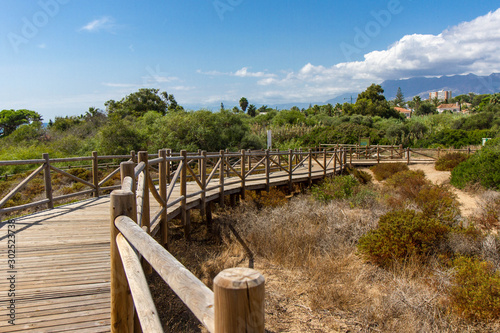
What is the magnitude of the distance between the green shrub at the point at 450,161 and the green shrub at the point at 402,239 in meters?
13.4

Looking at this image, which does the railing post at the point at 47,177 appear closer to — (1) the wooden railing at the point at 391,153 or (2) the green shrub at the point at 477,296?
(2) the green shrub at the point at 477,296

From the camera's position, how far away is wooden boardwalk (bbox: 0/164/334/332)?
2568 mm

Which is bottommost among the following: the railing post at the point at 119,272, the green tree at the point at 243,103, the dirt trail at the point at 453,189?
the dirt trail at the point at 453,189

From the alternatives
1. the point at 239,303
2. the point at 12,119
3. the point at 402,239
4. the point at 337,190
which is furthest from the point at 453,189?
the point at 12,119

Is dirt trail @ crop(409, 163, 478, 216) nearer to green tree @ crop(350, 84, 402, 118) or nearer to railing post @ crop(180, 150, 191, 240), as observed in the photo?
railing post @ crop(180, 150, 191, 240)

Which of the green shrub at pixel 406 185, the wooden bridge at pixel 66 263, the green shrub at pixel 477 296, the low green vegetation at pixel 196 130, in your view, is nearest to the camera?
the wooden bridge at pixel 66 263

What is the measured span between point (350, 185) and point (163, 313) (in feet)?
31.4

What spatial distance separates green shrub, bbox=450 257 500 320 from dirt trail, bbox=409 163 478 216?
603cm

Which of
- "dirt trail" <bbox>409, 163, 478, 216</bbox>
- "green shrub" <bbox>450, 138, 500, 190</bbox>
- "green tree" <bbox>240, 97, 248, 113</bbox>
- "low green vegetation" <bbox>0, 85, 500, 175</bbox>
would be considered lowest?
"dirt trail" <bbox>409, 163, 478, 216</bbox>

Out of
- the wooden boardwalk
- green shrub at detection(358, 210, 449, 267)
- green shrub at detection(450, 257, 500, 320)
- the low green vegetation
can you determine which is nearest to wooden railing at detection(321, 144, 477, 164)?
the low green vegetation

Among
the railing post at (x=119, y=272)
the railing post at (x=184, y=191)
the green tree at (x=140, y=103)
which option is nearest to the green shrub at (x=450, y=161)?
the railing post at (x=184, y=191)

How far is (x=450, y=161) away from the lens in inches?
719

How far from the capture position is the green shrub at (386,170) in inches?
708

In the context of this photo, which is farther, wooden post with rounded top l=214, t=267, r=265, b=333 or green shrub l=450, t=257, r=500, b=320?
green shrub l=450, t=257, r=500, b=320
